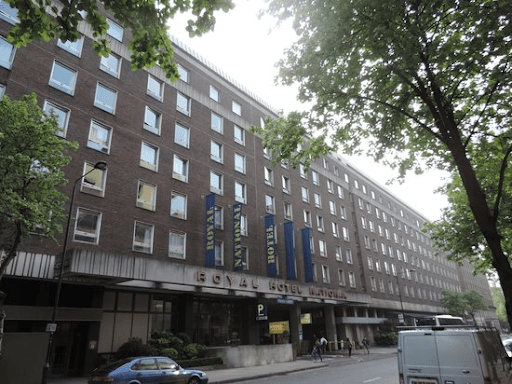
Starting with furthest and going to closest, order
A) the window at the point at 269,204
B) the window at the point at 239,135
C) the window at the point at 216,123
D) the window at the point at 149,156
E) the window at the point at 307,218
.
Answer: the window at the point at 307,218 → the window at the point at 269,204 → the window at the point at 239,135 → the window at the point at 216,123 → the window at the point at 149,156

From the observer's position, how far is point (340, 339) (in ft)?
135

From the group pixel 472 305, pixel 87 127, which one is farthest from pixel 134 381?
pixel 472 305

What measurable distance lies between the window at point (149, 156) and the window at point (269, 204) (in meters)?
12.5

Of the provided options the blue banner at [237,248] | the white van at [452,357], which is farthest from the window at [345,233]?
the white van at [452,357]

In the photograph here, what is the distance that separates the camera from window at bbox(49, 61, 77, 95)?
21.5 m

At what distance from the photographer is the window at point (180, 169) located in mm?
26822

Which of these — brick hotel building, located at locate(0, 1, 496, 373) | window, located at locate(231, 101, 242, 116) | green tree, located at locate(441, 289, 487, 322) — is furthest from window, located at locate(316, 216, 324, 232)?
green tree, located at locate(441, 289, 487, 322)

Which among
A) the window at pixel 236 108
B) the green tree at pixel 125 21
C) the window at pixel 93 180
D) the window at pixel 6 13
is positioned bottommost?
the green tree at pixel 125 21

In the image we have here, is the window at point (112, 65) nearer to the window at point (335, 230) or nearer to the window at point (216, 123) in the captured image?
the window at point (216, 123)

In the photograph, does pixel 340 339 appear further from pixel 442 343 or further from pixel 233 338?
pixel 442 343

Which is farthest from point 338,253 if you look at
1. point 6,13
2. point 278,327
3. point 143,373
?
point 6,13

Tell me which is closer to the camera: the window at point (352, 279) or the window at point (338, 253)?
the window at point (338, 253)

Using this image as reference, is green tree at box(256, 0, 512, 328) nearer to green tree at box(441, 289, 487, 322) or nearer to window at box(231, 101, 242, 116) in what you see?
window at box(231, 101, 242, 116)

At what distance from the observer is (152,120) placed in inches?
1054
